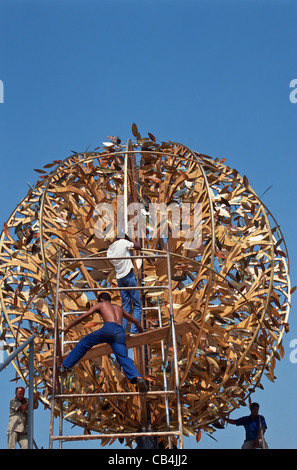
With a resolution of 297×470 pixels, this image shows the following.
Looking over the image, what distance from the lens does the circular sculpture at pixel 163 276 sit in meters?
8.95

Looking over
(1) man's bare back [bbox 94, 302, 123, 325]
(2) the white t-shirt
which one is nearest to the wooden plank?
(1) man's bare back [bbox 94, 302, 123, 325]

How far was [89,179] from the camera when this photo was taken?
9.84 meters

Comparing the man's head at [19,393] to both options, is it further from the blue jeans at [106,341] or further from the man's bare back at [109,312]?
the man's bare back at [109,312]

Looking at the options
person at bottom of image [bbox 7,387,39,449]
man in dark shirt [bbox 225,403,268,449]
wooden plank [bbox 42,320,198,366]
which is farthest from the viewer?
man in dark shirt [bbox 225,403,268,449]

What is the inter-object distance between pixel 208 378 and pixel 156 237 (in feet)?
6.25

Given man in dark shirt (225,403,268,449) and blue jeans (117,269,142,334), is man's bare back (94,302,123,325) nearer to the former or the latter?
blue jeans (117,269,142,334)

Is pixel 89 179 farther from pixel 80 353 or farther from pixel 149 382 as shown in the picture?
pixel 80 353

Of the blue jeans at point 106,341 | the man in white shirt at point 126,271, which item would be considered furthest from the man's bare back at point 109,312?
the man in white shirt at point 126,271

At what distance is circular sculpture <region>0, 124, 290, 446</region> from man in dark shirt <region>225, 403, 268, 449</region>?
254mm

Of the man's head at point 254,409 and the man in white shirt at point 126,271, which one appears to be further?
the man's head at point 254,409

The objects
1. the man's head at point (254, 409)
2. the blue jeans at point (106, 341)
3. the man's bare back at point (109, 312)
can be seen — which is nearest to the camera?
the blue jeans at point (106, 341)

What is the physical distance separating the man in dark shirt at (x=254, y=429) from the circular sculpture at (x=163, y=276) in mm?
254

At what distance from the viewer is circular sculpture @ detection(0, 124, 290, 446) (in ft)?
29.3
